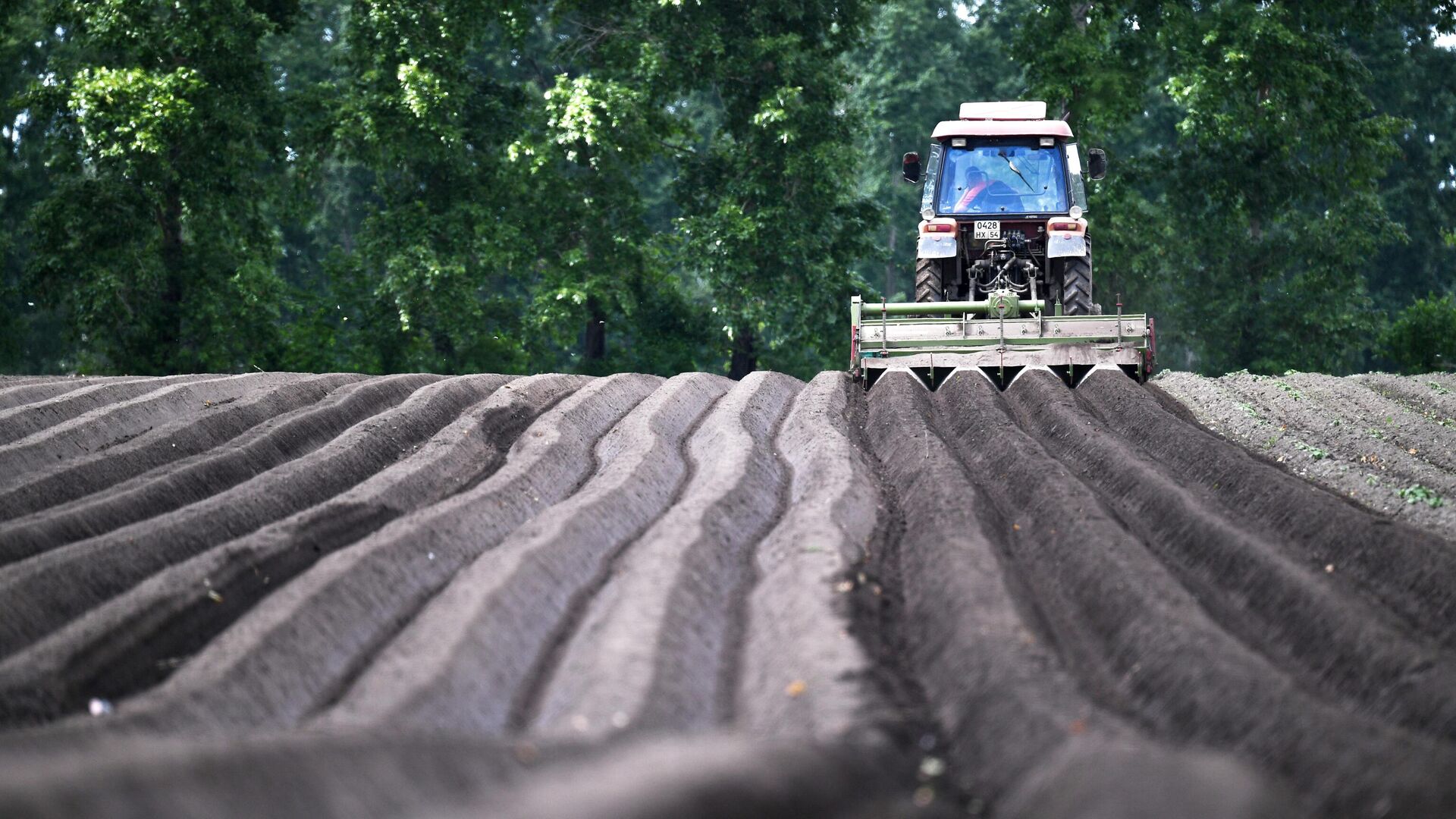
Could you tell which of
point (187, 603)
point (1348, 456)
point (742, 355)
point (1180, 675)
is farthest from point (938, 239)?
point (742, 355)

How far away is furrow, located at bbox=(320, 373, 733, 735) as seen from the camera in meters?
5.00

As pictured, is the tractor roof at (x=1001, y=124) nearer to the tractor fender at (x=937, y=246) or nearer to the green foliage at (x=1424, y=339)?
the tractor fender at (x=937, y=246)

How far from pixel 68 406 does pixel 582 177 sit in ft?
38.0

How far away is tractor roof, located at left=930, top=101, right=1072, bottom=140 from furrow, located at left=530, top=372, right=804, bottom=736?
611cm

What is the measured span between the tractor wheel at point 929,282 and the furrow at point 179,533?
209 inches

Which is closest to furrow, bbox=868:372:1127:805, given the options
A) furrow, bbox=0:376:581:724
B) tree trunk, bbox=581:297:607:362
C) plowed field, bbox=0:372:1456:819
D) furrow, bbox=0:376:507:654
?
plowed field, bbox=0:372:1456:819

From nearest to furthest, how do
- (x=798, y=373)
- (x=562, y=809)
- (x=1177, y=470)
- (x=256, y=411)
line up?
(x=562, y=809)
(x=1177, y=470)
(x=256, y=411)
(x=798, y=373)

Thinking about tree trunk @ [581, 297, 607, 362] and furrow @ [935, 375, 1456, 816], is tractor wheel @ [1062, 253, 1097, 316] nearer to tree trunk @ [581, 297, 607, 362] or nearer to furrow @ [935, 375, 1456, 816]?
furrow @ [935, 375, 1456, 816]

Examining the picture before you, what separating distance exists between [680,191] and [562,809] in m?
19.7

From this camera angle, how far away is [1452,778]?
156 inches

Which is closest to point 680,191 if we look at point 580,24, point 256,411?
A: point 580,24

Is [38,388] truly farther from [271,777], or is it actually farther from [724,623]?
[271,777]

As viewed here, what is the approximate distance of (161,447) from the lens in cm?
1003

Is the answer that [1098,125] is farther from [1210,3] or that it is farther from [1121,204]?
[1210,3]
